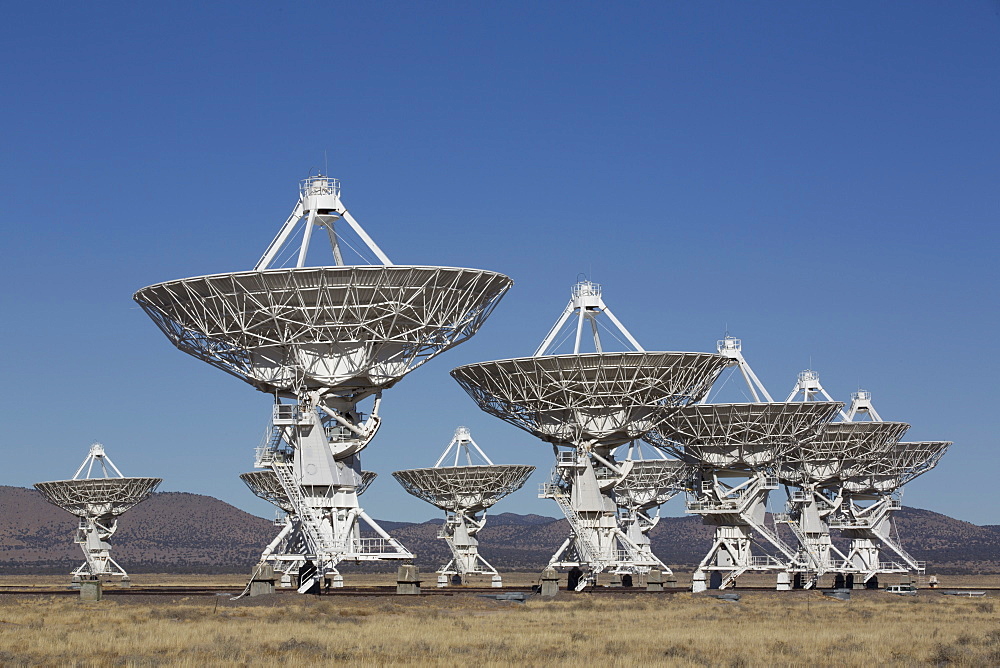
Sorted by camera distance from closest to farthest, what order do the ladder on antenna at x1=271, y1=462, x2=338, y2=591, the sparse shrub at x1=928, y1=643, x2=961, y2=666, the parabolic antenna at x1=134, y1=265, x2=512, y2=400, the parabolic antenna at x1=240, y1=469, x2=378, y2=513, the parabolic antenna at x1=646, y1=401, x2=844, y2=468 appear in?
the sparse shrub at x1=928, y1=643, x2=961, y2=666
the parabolic antenna at x1=134, y1=265, x2=512, y2=400
the ladder on antenna at x1=271, y1=462, x2=338, y2=591
the parabolic antenna at x1=646, y1=401, x2=844, y2=468
the parabolic antenna at x1=240, y1=469, x2=378, y2=513

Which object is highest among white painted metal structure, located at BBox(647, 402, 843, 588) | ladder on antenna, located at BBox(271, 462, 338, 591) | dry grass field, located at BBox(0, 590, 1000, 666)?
white painted metal structure, located at BBox(647, 402, 843, 588)

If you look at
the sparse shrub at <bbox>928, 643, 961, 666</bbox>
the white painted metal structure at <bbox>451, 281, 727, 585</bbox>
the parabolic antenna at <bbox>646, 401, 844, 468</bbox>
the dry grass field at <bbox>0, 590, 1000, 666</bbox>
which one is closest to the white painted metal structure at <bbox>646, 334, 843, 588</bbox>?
the parabolic antenna at <bbox>646, 401, 844, 468</bbox>

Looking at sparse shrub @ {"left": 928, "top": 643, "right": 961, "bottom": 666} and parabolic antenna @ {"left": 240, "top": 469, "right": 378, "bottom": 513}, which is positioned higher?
parabolic antenna @ {"left": 240, "top": 469, "right": 378, "bottom": 513}

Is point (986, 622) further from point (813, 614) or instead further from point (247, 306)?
point (247, 306)

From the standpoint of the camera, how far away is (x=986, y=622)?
142ft

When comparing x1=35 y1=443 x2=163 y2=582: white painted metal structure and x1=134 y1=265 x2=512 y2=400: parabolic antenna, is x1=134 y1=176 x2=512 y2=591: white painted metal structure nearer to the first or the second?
x1=134 y1=265 x2=512 y2=400: parabolic antenna

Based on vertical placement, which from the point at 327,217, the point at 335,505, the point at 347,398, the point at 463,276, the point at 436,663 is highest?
the point at 327,217

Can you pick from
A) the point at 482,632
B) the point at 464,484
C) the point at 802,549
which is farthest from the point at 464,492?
the point at 482,632

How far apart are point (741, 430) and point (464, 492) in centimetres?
1848

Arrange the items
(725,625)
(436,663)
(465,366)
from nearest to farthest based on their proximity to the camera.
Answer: (436,663) < (725,625) < (465,366)

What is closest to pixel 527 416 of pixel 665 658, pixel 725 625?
pixel 725 625

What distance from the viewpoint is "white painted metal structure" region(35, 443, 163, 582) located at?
270ft

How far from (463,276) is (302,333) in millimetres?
5939

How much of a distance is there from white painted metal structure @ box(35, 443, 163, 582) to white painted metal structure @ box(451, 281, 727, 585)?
105ft
